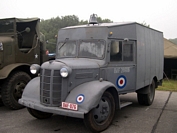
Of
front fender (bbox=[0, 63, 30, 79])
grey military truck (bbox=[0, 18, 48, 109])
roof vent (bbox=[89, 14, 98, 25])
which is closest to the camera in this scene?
roof vent (bbox=[89, 14, 98, 25])

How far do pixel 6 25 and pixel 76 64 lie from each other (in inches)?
153

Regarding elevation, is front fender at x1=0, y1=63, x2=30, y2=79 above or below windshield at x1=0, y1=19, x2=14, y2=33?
below

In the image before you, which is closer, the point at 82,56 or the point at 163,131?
the point at 163,131

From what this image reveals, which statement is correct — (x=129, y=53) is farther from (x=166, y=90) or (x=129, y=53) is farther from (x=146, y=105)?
(x=166, y=90)

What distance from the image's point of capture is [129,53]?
20.8ft

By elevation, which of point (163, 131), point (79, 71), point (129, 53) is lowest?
point (163, 131)

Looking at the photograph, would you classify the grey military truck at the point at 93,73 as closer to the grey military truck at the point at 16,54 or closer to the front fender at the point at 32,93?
the front fender at the point at 32,93

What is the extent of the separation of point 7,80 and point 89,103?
11.6ft

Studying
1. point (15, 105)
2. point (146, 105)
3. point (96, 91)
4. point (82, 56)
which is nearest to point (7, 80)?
point (15, 105)

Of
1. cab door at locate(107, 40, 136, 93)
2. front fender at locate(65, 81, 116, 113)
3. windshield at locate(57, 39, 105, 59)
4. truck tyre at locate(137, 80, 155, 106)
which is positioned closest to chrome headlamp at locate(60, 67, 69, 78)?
front fender at locate(65, 81, 116, 113)

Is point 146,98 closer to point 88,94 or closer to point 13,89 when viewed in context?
point 88,94

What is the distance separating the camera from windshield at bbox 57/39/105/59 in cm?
581

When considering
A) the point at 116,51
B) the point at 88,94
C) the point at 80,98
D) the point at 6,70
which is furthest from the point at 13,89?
the point at 116,51

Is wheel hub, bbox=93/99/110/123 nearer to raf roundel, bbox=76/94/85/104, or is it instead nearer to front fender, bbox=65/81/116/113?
front fender, bbox=65/81/116/113
